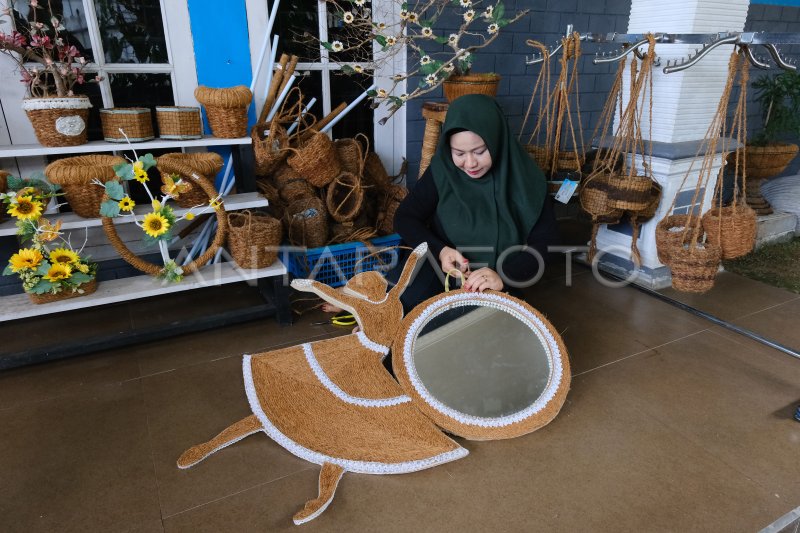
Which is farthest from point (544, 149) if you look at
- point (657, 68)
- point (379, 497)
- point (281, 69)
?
point (379, 497)

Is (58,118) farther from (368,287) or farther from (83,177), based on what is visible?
(368,287)

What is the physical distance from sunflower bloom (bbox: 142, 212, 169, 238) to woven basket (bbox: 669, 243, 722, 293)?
2139 millimetres

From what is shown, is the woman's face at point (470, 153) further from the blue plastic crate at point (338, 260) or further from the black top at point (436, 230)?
the blue plastic crate at point (338, 260)

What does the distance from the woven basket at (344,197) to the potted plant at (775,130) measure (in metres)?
2.75

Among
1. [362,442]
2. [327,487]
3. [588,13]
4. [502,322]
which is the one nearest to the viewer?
[327,487]

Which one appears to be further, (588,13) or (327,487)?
A: (588,13)

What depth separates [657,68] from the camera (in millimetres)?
2732

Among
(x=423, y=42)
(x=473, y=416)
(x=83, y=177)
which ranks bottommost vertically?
(x=473, y=416)

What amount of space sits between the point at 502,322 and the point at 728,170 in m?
3.11

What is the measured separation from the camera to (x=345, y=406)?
1859 millimetres

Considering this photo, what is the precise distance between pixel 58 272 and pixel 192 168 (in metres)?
0.67

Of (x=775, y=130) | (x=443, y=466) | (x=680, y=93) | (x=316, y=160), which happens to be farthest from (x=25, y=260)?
(x=775, y=130)

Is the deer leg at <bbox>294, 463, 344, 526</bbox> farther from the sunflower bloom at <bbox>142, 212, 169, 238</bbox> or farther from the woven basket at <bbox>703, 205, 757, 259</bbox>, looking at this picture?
the woven basket at <bbox>703, 205, 757, 259</bbox>

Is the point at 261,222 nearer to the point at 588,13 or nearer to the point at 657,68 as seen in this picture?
the point at 657,68
